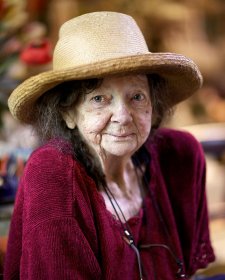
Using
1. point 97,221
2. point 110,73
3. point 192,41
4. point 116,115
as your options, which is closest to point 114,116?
point 116,115

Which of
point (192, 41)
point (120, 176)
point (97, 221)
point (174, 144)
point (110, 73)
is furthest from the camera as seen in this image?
point (192, 41)

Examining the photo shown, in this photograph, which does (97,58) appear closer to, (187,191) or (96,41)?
(96,41)

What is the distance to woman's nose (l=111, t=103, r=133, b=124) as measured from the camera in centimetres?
96

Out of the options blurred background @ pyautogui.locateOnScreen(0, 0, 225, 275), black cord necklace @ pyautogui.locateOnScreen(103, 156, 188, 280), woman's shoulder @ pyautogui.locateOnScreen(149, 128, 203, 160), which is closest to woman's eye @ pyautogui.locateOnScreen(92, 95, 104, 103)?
black cord necklace @ pyautogui.locateOnScreen(103, 156, 188, 280)

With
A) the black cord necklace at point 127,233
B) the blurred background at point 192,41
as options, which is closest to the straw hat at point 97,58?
the black cord necklace at point 127,233

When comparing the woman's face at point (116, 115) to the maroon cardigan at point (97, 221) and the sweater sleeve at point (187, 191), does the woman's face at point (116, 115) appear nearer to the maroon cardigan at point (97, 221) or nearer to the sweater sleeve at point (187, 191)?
the maroon cardigan at point (97, 221)

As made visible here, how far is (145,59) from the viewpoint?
883 mm

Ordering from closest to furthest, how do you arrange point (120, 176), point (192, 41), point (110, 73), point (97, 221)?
point (110, 73), point (97, 221), point (120, 176), point (192, 41)

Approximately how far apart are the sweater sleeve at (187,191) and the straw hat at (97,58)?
32 cm

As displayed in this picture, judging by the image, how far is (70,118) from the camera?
1.05 m

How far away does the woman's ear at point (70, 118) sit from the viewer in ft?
3.43

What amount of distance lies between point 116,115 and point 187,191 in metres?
0.43

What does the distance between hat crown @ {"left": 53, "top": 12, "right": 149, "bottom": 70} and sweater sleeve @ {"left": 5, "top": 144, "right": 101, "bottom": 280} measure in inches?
9.2

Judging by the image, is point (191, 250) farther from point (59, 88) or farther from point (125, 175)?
point (59, 88)
